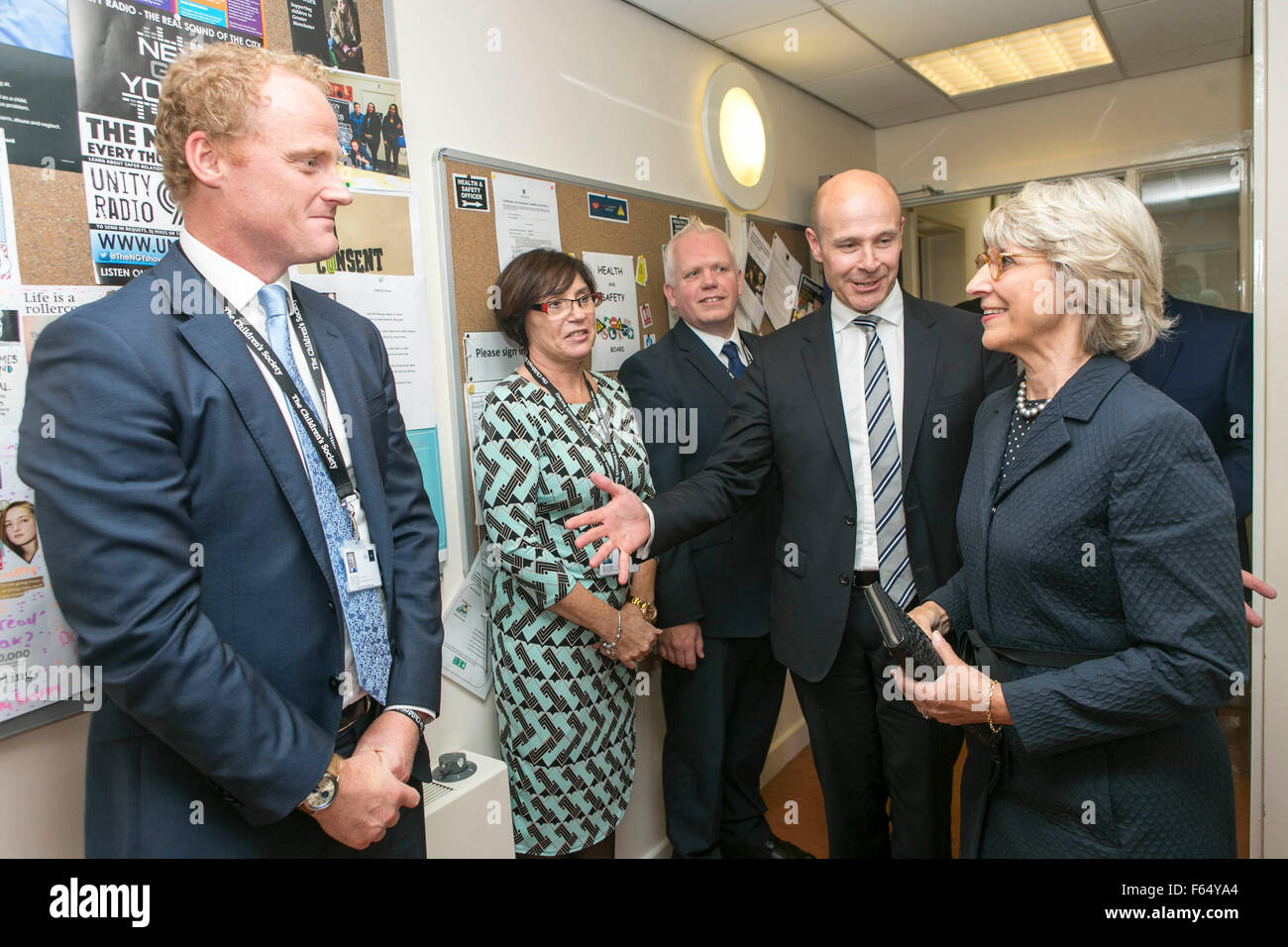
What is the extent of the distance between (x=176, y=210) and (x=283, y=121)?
1.35ft

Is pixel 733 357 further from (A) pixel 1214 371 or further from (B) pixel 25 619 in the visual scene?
(B) pixel 25 619

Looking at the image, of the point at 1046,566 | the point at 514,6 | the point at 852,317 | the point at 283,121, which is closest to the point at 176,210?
the point at 283,121

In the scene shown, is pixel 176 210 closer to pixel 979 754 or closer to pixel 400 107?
pixel 400 107

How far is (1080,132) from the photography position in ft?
13.8

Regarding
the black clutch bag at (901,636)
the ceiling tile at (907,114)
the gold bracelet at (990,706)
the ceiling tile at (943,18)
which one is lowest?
A: the gold bracelet at (990,706)

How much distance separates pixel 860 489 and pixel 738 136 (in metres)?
2.05

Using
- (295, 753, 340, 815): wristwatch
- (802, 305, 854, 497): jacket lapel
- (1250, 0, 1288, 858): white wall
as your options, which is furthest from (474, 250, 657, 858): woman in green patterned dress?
(1250, 0, 1288, 858): white wall

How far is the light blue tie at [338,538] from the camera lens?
127 centimetres

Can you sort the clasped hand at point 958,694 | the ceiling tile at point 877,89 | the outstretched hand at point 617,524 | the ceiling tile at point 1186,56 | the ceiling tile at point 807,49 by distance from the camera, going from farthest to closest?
the ceiling tile at point 877,89 → the ceiling tile at point 1186,56 → the ceiling tile at point 807,49 → the outstretched hand at point 617,524 → the clasped hand at point 958,694

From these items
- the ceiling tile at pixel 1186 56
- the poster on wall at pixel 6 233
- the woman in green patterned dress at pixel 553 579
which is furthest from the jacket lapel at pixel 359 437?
the ceiling tile at pixel 1186 56

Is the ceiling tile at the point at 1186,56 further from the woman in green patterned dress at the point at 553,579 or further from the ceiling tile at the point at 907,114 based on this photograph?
the woman in green patterned dress at the point at 553,579

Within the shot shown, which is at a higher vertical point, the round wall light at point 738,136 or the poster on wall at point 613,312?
the round wall light at point 738,136

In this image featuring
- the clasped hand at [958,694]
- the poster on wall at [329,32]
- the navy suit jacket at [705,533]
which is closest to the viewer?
the clasped hand at [958,694]

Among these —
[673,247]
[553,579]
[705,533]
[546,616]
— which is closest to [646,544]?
[553,579]
